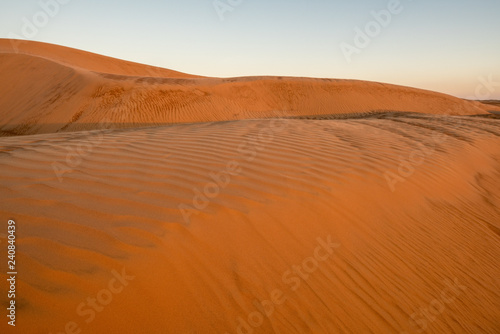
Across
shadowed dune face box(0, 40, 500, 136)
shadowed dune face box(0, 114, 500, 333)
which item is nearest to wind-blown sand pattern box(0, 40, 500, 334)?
shadowed dune face box(0, 114, 500, 333)

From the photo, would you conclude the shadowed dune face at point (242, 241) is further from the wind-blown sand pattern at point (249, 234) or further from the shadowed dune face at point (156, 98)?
the shadowed dune face at point (156, 98)

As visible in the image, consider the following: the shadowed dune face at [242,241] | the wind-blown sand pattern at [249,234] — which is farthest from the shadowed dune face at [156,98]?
the shadowed dune face at [242,241]

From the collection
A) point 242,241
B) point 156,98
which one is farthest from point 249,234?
point 156,98

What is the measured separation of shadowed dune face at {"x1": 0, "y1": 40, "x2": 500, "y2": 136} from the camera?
535 inches

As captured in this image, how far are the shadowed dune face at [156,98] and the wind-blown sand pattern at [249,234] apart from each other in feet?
35.0

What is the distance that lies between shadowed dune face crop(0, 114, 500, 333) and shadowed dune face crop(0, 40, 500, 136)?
10986mm

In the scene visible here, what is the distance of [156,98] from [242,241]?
14929mm

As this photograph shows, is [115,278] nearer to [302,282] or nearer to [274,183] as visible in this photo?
[302,282]

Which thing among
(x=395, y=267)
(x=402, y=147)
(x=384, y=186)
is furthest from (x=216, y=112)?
(x=395, y=267)

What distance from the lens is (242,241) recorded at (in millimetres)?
2148

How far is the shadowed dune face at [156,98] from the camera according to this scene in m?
13.6

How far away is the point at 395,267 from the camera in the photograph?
239 cm

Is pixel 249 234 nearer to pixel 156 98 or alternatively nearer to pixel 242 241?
pixel 242 241

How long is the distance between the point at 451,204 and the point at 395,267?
6.19 feet
